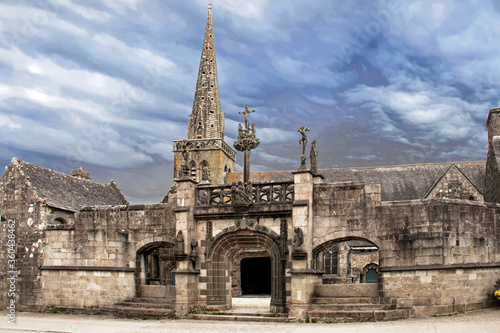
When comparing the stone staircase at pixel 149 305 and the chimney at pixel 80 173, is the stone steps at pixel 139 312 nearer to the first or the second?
the stone staircase at pixel 149 305

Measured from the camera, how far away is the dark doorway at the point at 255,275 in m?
36.2

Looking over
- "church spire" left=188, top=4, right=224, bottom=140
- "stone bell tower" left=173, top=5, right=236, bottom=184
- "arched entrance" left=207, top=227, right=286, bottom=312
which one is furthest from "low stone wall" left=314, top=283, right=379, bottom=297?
"church spire" left=188, top=4, right=224, bottom=140

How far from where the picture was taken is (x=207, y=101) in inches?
1699

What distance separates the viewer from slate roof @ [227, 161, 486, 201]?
108 feet

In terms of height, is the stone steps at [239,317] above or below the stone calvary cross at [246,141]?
below

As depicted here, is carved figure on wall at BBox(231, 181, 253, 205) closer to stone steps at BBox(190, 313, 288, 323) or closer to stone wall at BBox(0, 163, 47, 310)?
stone steps at BBox(190, 313, 288, 323)

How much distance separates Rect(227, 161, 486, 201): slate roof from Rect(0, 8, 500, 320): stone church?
8.84 m

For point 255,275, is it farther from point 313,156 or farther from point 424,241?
point 424,241

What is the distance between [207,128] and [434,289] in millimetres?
29300

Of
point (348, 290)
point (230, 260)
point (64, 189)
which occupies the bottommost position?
point (348, 290)

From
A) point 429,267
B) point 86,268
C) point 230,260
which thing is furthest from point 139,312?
point 429,267

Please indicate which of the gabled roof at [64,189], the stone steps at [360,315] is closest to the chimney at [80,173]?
the gabled roof at [64,189]

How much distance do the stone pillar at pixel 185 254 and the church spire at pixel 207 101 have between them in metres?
24.7

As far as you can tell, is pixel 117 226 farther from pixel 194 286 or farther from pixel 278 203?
pixel 278 203
